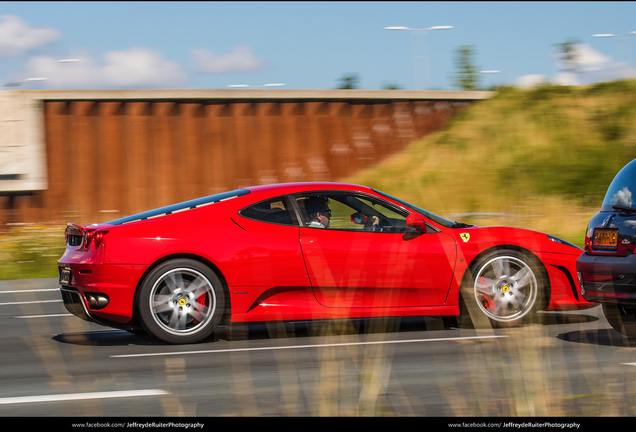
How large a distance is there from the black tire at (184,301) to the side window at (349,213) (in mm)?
1022

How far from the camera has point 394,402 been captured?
14.3 ft

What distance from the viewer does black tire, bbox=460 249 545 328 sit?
6.70m

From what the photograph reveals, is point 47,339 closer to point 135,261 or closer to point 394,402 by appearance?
point 135,261

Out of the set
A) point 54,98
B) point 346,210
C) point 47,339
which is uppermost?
point 54,98

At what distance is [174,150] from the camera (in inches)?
883

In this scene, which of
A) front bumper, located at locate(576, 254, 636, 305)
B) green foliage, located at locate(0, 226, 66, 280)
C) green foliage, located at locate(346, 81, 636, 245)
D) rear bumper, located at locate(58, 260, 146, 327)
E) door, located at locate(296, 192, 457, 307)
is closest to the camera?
front bumper, located at locate(576, 254, 636, 305)

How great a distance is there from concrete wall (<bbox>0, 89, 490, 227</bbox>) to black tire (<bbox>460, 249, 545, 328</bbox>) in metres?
16.1

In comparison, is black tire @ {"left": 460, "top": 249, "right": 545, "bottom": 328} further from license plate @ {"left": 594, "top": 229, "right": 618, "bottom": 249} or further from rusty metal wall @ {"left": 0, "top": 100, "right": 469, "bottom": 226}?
rusty metal wall @ {"left": 0, "top": 100, "right": 469, "bottom": 226}

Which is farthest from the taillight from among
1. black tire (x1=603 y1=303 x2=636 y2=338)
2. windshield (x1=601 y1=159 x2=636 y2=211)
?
black tire (x1=603 y1=303 x2=636 y2=338)

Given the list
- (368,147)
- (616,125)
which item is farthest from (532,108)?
(368,147)

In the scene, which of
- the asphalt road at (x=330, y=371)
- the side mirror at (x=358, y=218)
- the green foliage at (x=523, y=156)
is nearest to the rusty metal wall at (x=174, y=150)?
the green foliage at (x=523, y=156)

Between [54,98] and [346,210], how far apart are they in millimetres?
17319

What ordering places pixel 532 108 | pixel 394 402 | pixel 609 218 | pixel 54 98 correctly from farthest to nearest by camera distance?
pixel 532 108 < pixel 54 98 < pixel 609 218 < pixel 394 402

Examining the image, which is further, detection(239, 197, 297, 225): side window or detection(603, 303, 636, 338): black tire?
detection(239, 197, 297, 225): side window
